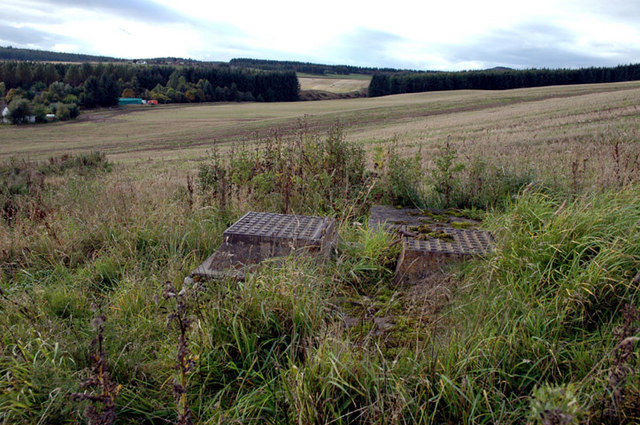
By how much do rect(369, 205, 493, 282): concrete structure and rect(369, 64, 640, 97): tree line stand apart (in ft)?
296

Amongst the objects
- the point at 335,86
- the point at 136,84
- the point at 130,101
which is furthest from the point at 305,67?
the point at 130,101

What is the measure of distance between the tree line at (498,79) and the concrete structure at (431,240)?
90204 millimetres

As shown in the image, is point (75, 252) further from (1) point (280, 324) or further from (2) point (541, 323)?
(2) point (541, 323)

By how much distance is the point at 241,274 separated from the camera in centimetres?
347

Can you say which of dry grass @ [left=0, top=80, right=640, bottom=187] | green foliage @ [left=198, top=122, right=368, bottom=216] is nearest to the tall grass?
green foliage @ [left=198, top=122, right=368, bottom=216]

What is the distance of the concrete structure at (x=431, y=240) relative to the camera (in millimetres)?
3688

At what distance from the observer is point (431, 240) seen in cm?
409

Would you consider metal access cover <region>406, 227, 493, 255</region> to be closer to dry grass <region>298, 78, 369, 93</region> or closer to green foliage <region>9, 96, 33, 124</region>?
green foliage <region>9, 96, 33, 124</region>

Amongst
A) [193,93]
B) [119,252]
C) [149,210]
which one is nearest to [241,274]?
[119,252]

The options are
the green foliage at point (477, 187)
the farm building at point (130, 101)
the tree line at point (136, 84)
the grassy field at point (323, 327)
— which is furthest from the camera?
the farm building at point (130, 101)

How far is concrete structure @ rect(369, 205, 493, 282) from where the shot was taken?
3.69m

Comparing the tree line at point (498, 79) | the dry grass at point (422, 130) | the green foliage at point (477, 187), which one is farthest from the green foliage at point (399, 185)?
the tree line at point (498, 79)

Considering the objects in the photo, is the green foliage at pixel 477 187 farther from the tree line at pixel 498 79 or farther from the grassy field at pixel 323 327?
the tree line at pixel 498 79

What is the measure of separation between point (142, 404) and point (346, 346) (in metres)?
1.08
